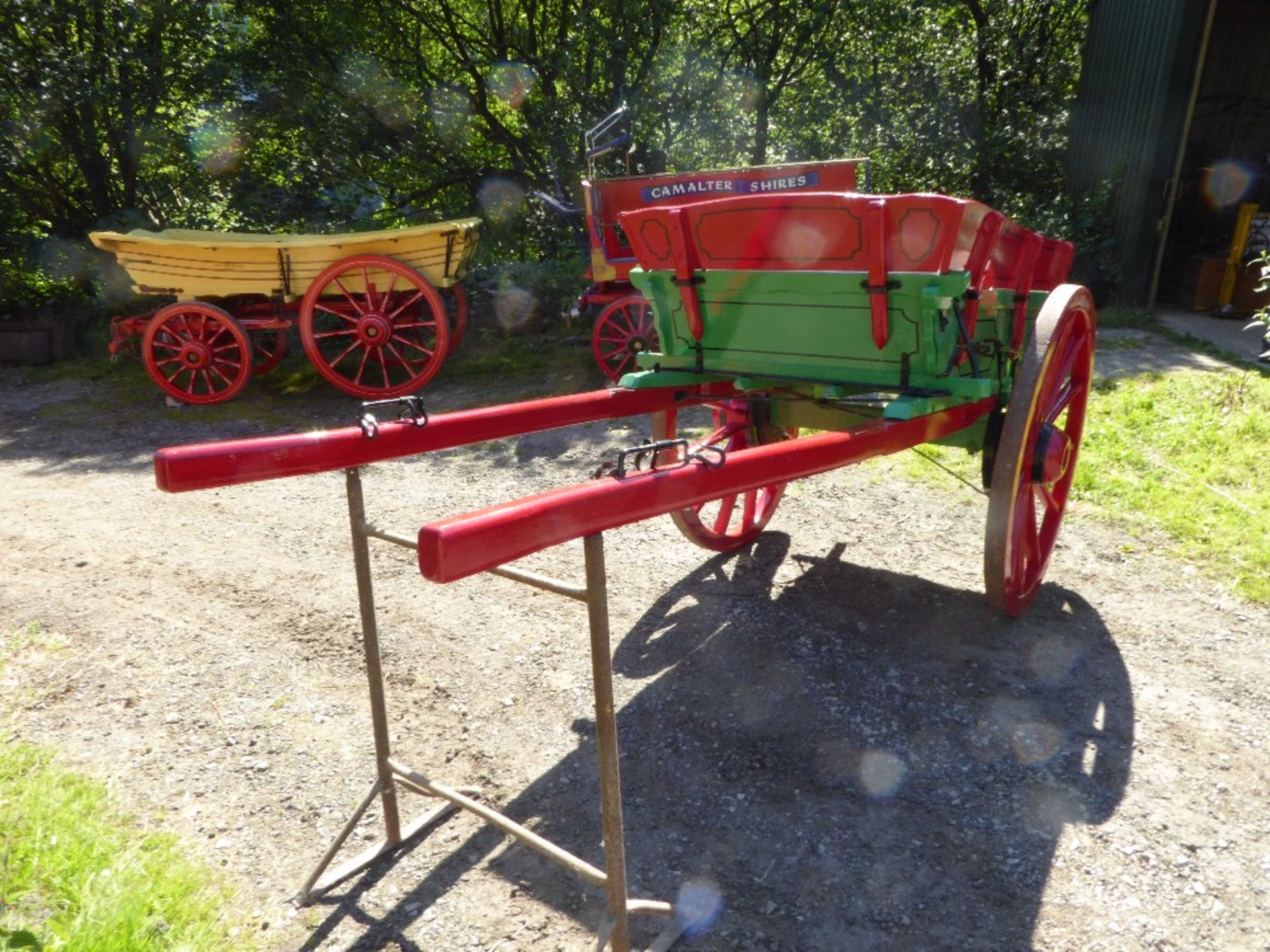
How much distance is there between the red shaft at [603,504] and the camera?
1346 millimetres

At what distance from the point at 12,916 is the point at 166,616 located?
1.82 meters

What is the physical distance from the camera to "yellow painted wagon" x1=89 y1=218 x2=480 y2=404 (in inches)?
271

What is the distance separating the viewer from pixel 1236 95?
33.9ft

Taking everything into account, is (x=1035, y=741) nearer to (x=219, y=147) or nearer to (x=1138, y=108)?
(x=1138, y=108)

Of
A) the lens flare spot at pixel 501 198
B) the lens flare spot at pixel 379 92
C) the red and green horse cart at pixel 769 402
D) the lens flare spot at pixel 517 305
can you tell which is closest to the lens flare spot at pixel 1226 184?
the lens flare spot at pixel 517 305

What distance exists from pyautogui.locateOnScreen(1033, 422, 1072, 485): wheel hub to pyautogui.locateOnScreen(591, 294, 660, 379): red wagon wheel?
13.7 ft

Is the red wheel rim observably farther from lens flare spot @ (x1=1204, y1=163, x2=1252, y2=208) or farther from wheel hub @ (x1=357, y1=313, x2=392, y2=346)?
lens flare spot @ (x1=1204, y1=163, x2=1252, y2=208)

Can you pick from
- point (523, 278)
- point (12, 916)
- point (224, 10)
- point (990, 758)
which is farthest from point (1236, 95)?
point (12, 916)

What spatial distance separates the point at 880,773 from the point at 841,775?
0.39 ft

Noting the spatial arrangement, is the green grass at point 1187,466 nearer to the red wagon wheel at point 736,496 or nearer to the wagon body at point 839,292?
the red wagon wheel at point 736,496

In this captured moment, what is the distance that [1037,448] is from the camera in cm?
297

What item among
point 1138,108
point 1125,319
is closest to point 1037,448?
point 1125,319

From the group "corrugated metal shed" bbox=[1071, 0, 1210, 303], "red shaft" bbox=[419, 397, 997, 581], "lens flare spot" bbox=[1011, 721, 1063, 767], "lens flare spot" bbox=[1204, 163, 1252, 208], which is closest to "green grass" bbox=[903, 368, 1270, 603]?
"lens flare spot" bbox=[1011, 721, 1063, 767]

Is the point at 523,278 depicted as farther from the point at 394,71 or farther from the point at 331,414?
the point at 394,71
